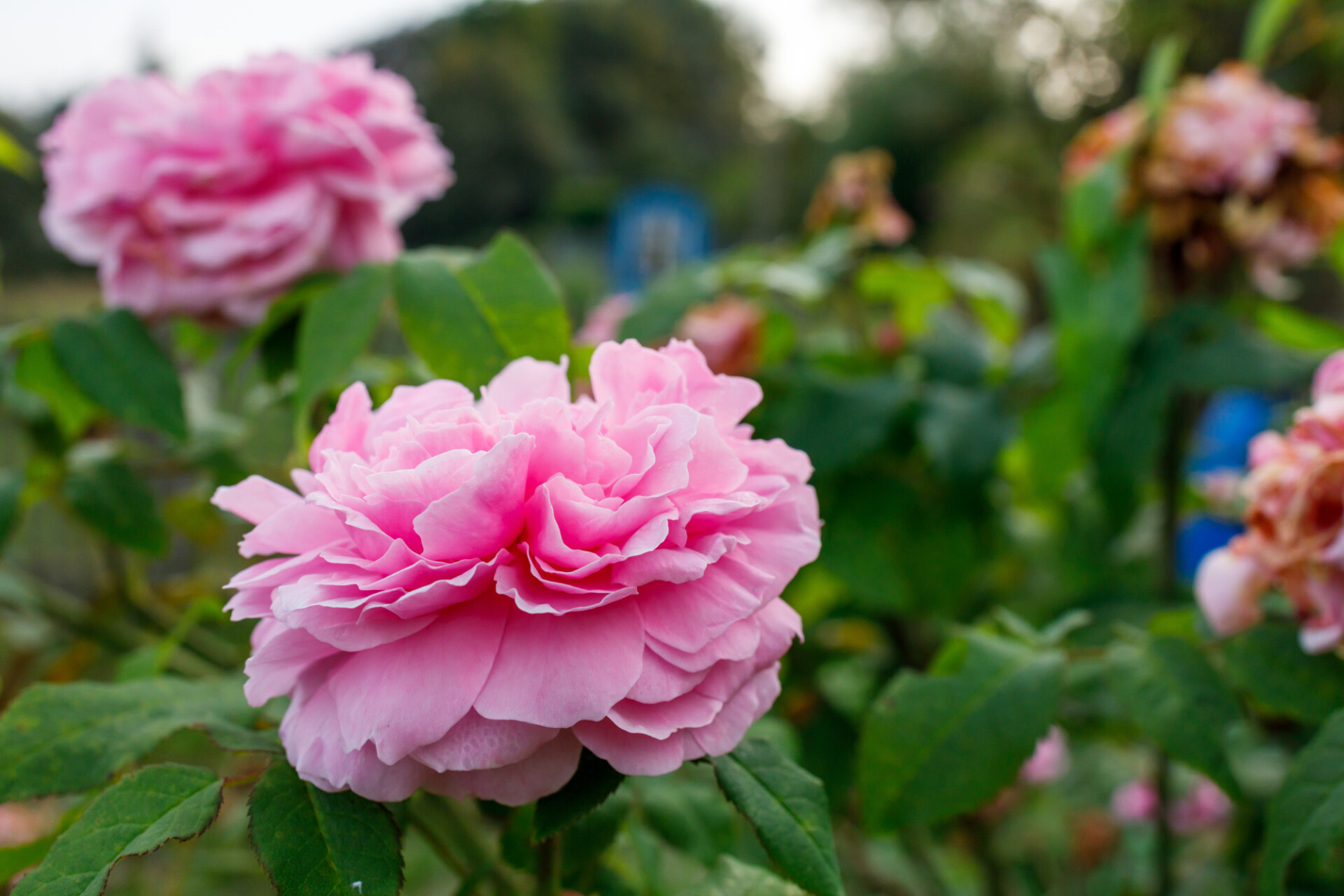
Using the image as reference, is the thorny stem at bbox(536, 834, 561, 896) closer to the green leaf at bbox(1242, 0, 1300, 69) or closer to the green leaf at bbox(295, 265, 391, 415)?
the green leaf at bbox(295, 265, 391, 415)

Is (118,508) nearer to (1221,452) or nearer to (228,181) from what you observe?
(228,181)

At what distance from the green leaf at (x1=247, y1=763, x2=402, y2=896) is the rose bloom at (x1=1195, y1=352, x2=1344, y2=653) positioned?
0.33 metres

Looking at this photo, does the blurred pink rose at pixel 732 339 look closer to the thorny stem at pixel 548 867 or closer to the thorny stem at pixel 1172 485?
the thorny stem at pixel 1172 485

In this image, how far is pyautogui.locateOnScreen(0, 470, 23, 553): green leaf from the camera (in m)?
0.49

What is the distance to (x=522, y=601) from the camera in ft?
0.73

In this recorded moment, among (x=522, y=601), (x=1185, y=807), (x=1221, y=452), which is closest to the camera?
(x=522, y=601)

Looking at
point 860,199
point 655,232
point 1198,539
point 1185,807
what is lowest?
point 655,232

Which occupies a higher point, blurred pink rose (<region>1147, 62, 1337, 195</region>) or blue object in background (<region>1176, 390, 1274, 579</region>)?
blurred pink rose (<region>1147, 62, 1337, 195</region>)

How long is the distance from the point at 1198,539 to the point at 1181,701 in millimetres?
875

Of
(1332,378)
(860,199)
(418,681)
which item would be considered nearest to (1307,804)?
(1332,378)

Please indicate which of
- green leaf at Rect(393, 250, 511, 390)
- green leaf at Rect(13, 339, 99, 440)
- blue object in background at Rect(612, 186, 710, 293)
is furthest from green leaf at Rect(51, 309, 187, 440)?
blue object in background at Rect(612, 186, 710, 293)

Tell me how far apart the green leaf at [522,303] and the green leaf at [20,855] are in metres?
0.25

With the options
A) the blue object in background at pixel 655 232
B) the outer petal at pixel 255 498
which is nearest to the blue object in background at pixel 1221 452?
the outer petal at pixel 255 498

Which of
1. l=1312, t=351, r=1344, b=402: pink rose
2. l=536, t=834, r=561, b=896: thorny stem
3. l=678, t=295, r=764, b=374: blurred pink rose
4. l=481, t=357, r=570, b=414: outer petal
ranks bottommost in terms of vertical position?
l=678, t=295, r=764, b=374: blurred pink rose
